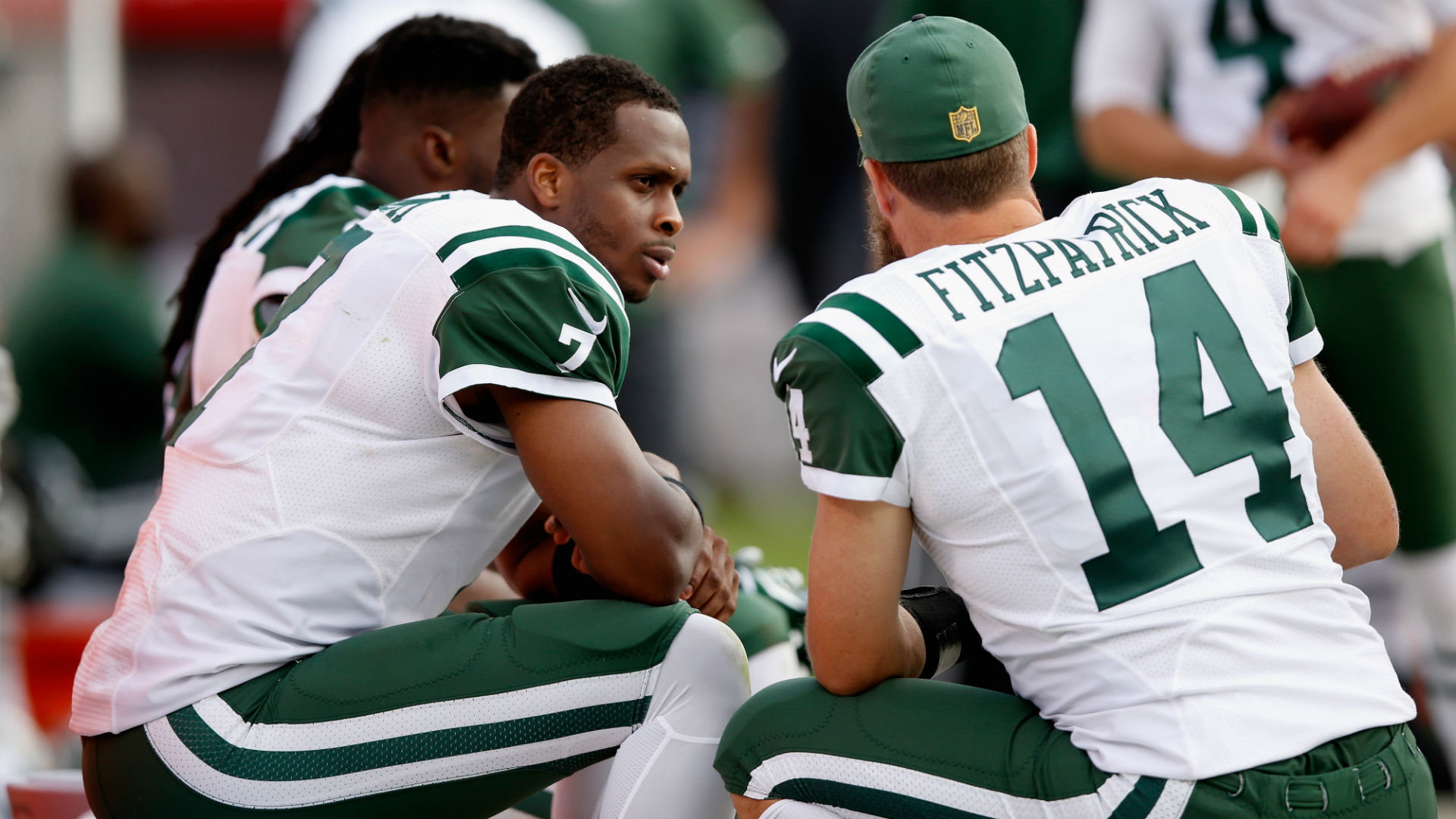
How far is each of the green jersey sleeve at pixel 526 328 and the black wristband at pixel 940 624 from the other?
59cm

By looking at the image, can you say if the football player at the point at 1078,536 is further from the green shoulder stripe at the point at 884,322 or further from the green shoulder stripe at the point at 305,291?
the green shoulder stripe at the point at 305,291

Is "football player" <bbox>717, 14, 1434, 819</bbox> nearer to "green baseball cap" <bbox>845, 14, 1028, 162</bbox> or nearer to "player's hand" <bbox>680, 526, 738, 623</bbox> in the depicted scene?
"green baseball cap" <bbox>845, 14, 1028, 162</bbox>

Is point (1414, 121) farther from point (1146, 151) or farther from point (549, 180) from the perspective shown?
point (549, 180)

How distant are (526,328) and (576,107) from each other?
1.84 feet

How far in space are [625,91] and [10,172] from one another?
5181mm

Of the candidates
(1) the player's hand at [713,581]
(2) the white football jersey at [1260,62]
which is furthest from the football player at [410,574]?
(2) the white football jersey at [1260,62]

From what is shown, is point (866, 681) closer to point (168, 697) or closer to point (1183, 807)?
point (1183, 807)

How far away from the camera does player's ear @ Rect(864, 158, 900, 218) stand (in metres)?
2.31

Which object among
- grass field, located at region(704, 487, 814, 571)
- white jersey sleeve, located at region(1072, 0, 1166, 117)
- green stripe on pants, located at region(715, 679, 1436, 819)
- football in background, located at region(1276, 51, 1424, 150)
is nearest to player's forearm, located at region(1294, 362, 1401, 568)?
green stripe on pants, located at region(715, 679, 1436, 819)

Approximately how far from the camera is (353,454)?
2258 mm

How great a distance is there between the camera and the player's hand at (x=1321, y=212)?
350cm

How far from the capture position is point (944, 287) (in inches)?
80.7

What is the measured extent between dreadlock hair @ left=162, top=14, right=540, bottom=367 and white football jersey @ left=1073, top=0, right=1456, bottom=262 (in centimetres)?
176

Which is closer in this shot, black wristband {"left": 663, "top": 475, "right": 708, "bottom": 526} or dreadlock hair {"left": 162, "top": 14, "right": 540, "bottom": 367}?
black wristband {"left": 663, "top": 475, "right": 708, "bottom": 526}
